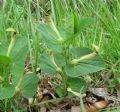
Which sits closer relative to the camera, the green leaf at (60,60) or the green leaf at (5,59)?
the green leaf at (5,59)

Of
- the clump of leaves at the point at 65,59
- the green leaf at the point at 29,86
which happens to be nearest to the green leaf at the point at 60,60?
the clump of leaves at the point at 65,59

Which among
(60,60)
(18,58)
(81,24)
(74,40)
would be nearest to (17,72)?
(18,58)

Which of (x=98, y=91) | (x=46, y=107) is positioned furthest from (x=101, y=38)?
(x=46, y=107)

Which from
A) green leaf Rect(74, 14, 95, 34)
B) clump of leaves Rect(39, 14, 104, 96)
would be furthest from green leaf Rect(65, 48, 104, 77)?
green leaf Rect(74, 14, 95, 34)

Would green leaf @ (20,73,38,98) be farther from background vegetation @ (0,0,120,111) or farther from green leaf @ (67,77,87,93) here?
green leaf @ (67,77,87,93)

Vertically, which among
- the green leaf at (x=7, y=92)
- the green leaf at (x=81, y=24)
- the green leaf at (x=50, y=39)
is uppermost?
the green leaf at (x=81, y=24)

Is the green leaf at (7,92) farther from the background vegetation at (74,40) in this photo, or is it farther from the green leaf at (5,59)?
the green leaf at (5,59)

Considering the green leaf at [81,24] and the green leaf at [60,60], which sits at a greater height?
the green leaf at [81,24]
